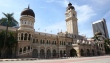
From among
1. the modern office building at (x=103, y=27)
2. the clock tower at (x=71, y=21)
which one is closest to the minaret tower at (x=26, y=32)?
the clock tower at (x=71, y=21)

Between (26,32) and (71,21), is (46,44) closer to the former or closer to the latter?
(26,32)

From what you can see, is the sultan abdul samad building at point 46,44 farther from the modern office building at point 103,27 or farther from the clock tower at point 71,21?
the modern office building at point 103,27

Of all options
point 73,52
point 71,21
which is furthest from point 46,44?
point 71,21

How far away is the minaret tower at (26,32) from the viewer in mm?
32375

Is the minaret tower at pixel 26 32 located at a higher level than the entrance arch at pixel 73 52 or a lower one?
higher

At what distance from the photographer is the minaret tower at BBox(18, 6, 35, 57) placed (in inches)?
1275

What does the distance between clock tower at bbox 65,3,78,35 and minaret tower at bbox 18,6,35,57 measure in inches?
1119

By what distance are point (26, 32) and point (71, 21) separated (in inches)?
1275

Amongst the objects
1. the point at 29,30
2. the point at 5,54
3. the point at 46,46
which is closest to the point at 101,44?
the point at 46,46

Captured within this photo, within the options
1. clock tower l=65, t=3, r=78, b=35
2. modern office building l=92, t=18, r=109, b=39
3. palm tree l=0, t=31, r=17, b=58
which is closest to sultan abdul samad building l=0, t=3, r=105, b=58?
clock tower l=65, t=3, r=78, b=35

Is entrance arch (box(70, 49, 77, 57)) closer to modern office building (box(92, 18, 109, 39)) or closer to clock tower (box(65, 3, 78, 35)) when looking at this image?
clock tower (box(65, 3, 78, 35))

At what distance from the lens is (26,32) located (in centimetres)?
3400

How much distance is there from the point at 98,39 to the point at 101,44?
3.01 m

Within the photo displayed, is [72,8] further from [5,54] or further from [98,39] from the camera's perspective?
[5,54]
